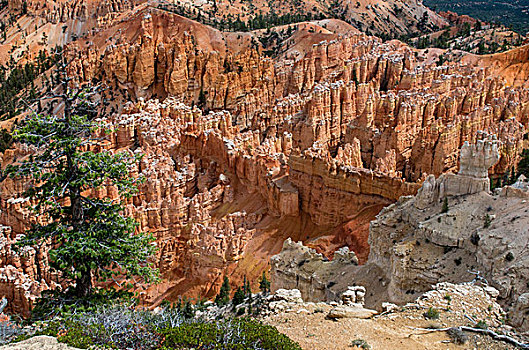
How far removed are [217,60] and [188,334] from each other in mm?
56518

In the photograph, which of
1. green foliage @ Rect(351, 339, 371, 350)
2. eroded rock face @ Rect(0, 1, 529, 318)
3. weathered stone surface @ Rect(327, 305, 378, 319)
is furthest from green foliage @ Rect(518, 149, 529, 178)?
green foliage @ Rect(351, 339, 371, 350)

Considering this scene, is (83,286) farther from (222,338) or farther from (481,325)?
(481,325)

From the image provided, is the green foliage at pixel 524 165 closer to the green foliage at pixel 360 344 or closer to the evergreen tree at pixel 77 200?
the green foliage at pixel 360 344

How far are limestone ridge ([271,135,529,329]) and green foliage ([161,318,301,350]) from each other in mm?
5408

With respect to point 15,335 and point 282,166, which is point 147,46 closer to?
point 282,166

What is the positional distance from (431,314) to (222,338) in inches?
193

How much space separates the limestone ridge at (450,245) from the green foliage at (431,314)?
1.56 m

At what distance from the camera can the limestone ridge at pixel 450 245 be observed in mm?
12586

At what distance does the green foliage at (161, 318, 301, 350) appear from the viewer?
9.46 m

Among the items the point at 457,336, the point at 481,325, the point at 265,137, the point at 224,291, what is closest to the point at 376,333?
the point at 457,336

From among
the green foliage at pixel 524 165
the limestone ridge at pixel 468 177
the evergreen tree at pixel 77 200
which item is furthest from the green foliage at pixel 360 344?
the green foliage at pixel 524 165

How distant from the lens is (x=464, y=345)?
33.9ft

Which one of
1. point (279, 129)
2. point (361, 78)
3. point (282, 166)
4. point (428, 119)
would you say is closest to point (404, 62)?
point (361, 78)

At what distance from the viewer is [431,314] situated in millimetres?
11602
